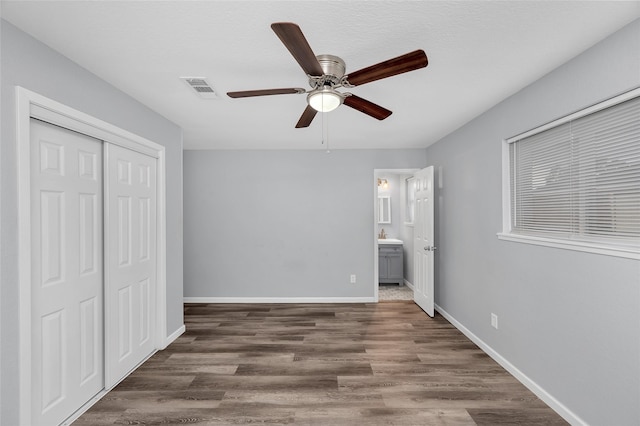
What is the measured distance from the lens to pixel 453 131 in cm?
392

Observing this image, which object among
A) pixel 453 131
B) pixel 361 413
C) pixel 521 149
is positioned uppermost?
pixel 453 131

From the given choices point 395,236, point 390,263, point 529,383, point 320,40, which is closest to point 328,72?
point 320,40

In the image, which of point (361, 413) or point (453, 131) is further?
point (453, 131)

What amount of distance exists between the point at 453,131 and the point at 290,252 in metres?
2.92

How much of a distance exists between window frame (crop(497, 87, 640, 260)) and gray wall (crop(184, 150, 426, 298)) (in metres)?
2.14

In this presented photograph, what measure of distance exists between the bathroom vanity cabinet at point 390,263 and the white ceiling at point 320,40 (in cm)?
340

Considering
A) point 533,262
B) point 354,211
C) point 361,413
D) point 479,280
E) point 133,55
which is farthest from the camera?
point 354,211

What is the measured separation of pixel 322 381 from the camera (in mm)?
2645

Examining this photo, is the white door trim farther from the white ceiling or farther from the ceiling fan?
the ceiling fan

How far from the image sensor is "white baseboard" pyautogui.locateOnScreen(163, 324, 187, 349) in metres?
3.36

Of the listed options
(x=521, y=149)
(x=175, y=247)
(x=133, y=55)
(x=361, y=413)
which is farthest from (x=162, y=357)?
(x=521, y=149)

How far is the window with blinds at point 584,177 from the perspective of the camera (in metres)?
1.79

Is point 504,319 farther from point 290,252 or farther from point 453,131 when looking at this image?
point 290,252

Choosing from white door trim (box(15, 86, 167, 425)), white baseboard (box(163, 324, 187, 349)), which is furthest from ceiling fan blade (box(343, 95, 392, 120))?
white baseboard (box(163, 324, 187, 349))
